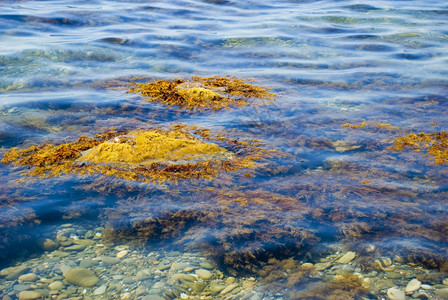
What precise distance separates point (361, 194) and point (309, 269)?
1278 millimetres

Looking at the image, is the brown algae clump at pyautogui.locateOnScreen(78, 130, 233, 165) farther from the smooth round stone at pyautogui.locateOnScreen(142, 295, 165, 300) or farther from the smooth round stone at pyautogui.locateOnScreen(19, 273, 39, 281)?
the smooth round stone at pyautogui.locateOnScreen(142, 295, 165, 300)

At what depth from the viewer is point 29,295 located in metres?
3.08

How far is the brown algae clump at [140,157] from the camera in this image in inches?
183

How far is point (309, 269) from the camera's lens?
3.38m

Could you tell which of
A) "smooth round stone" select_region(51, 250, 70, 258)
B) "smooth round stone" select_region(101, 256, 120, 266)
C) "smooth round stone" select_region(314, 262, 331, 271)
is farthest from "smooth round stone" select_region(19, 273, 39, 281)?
"smooth round stone" select_region(314, 262, 331, 271)

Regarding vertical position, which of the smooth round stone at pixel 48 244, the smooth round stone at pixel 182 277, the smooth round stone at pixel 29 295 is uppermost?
the smooth round stone at pixel 48 244

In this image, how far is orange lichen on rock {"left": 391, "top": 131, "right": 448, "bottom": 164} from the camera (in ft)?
16.8

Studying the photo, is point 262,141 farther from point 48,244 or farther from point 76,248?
point 48,244

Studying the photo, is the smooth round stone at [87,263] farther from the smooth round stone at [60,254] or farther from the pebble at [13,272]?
the pebble at [13,272]

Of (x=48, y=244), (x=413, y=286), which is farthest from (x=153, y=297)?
(x=413, y=286)

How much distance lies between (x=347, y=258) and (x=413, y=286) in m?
0.51

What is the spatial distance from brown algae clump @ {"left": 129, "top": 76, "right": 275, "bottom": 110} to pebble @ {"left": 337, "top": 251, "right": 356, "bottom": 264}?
143 inches

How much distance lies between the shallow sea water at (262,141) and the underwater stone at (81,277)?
0.65 ft

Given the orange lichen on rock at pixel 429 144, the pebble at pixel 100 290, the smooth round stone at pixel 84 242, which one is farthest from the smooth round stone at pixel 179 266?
the orange lichen on rock at pixel 429 144
